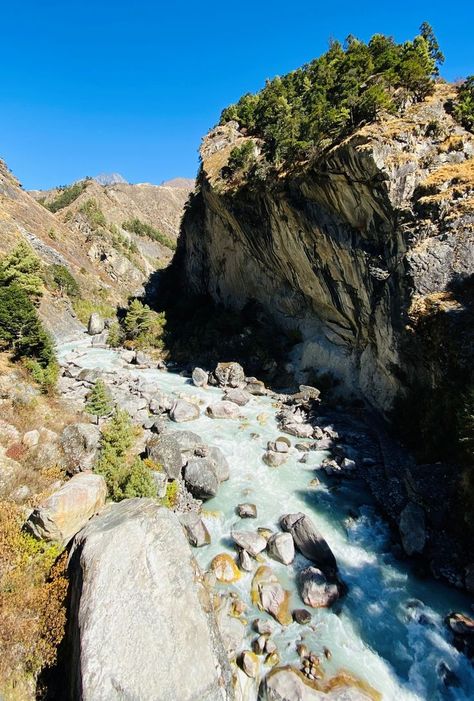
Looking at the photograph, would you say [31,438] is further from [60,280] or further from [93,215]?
[93,215]

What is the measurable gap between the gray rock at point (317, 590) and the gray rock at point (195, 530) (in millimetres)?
3222

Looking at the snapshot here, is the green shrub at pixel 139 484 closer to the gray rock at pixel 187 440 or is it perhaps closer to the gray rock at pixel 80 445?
the gray rock at pixel 80 445

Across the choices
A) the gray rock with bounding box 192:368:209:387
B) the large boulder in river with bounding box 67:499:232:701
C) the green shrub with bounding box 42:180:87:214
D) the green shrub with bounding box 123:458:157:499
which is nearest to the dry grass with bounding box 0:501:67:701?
the large boulder in river with bounding box 67:499:232:701

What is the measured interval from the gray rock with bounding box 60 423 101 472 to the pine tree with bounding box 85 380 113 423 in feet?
8.30

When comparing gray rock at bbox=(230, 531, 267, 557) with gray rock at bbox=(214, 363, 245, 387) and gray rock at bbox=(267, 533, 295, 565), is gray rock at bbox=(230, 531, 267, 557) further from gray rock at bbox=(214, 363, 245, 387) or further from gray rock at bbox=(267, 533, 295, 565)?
gray rock at bbox=(214, 363, 245, 387)

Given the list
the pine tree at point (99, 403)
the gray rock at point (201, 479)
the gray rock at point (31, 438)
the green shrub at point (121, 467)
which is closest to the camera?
the green shrub at point (121, 467)

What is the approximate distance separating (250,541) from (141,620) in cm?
470

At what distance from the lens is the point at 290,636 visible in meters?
8.63

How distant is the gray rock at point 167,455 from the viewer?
46.2ft

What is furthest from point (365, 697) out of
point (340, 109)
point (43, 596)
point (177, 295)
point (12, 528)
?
point (177, 295)

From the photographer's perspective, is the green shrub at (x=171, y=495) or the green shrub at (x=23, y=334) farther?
the green shrub at (x=23, y=334)

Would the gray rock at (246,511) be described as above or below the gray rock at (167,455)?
below

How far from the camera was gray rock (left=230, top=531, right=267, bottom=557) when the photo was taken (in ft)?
35.6

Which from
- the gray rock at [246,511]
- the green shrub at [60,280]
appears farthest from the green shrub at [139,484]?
the green shrub at [60,280]
